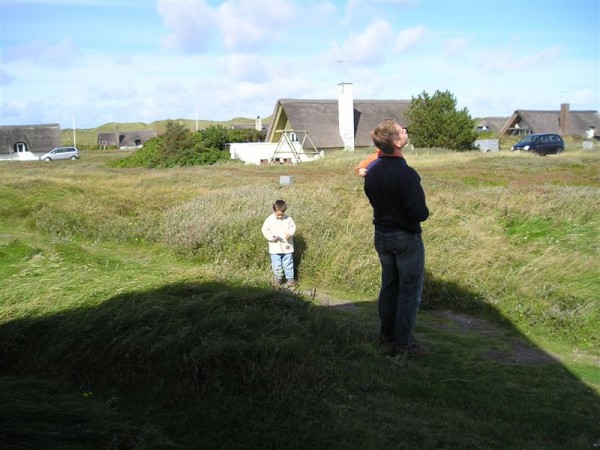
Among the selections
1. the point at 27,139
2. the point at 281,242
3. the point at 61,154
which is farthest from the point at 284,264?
the point at 27,139

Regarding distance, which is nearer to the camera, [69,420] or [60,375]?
[69,420]

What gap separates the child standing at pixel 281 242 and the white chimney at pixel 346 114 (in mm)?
39629

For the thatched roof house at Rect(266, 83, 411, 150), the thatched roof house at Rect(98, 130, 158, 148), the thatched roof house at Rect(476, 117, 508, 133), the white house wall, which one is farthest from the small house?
the thatched roof house at Rect(476, 117, 508, 133)

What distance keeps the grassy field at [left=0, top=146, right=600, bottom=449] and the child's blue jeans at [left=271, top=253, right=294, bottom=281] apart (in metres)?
0.23

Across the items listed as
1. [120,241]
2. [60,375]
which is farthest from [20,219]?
[60,375]

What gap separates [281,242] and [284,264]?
1.16ft

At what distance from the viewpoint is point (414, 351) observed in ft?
17.4

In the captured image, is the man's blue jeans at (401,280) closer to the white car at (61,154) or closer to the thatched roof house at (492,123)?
the white car at (61,154)

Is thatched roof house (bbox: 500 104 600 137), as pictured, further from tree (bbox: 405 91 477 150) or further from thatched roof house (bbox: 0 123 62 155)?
thatched roof house (bbox: 0 123 62 155)

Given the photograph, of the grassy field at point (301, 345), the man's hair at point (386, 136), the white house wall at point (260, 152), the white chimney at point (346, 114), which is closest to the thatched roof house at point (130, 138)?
the white chimney at point (346, 114)

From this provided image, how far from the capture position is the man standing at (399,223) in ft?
16.6

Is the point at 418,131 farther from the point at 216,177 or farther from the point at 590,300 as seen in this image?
the point at 590,300

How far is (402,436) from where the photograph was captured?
3.74m

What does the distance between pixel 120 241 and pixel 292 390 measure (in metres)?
8.43
